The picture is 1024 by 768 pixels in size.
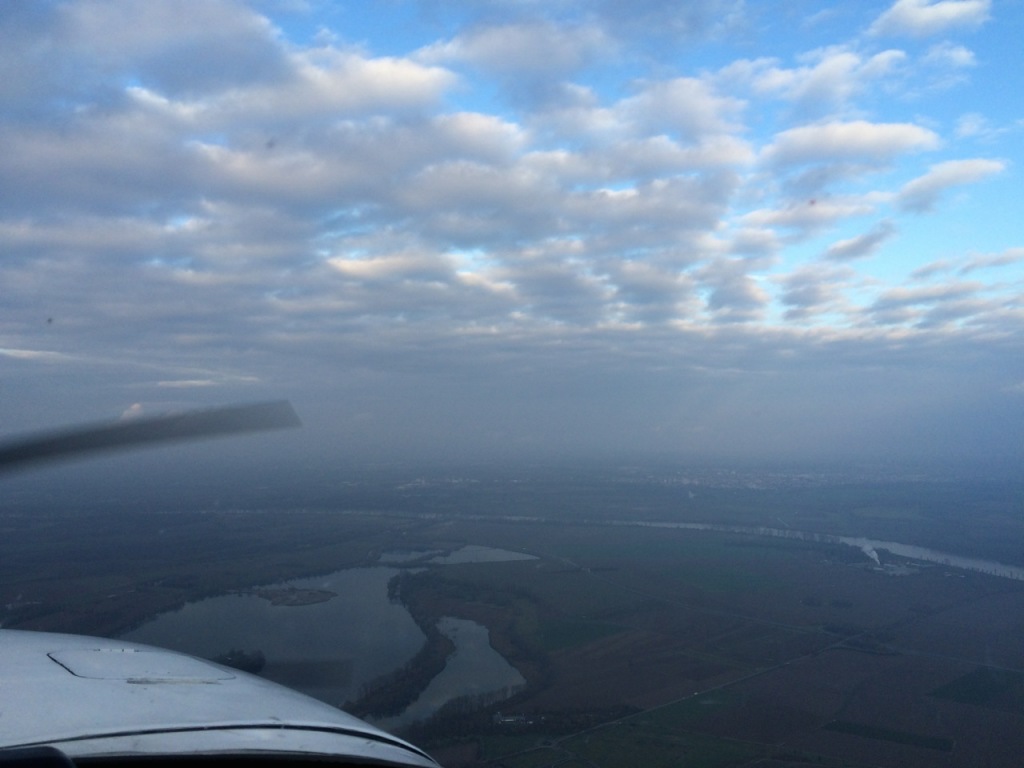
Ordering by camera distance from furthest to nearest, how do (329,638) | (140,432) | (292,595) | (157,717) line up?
(292,595)
(329,638)
(140,432)
(157,717)

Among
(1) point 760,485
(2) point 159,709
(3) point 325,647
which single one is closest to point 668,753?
(3) point 325,647

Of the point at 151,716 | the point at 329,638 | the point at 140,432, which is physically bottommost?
the point at 329,638

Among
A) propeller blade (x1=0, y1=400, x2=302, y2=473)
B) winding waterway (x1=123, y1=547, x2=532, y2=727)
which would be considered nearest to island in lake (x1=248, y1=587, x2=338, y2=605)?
winding waterway (x1=123, y1=547, x2=532, y2=727)

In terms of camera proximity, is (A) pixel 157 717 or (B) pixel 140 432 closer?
(A) pixel 157 717

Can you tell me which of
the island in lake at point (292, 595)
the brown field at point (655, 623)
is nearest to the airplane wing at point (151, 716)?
the brown field at point (655, 623)

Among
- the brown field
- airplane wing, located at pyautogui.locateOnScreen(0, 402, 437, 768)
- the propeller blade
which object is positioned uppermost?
the propeller blade

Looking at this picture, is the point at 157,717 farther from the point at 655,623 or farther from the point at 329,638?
the point at 655,623

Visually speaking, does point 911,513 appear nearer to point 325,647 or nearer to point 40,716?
point 325,647

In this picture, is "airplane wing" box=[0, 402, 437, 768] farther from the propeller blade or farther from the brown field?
the brown field

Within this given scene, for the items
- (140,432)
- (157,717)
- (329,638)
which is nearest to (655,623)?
(329,638)
